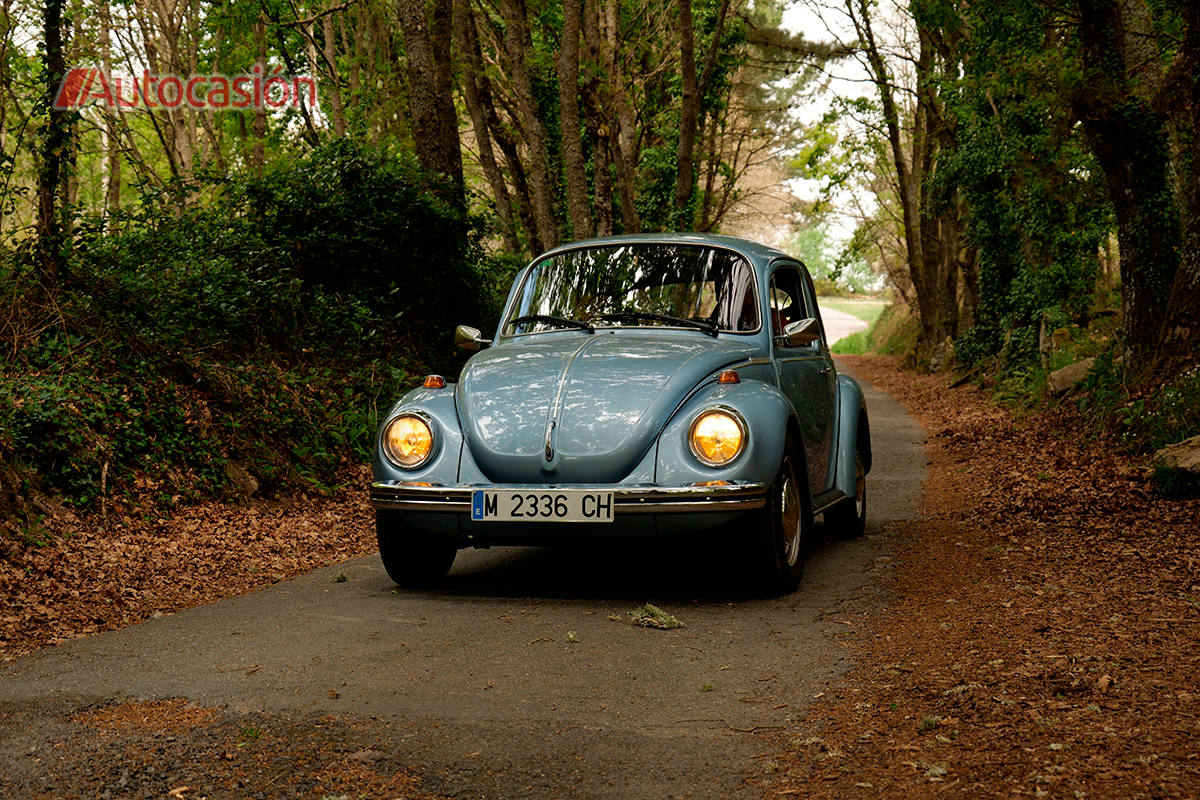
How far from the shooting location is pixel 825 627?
16.6 ft

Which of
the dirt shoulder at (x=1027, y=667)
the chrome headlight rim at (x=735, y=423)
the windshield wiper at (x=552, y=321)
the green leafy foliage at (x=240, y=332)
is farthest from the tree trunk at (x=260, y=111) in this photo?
the chrome headlight rim at (x=735, y=423)

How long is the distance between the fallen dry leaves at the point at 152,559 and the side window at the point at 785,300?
3.20 meters

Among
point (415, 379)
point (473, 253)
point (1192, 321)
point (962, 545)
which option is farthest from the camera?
point (473, 253)

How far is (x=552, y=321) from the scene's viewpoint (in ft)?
22.2

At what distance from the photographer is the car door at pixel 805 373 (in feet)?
21.5

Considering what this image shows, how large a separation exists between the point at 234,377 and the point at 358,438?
1.49 metres

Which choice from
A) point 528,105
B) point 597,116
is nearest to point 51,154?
point 528,105

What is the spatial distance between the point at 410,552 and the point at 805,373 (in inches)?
105

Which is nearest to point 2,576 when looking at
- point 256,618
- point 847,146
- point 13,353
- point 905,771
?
point 256,618

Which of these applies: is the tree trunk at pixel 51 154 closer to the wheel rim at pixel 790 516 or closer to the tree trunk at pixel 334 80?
the wheel rim at pixel 790 516

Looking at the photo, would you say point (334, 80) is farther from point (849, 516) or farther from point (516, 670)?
point (516, 670)

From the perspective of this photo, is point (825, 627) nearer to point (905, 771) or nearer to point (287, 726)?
point (905, 771)

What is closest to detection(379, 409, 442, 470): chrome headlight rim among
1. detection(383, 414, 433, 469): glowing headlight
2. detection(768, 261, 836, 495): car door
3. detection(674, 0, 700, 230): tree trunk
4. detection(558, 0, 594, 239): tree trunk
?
detection(383, 414, 433, 469): glowing headlight

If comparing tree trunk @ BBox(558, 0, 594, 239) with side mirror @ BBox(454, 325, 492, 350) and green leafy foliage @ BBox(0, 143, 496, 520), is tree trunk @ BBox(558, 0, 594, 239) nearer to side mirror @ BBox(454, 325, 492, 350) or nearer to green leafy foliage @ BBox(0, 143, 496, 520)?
green leafy foliage @ BBox(0, 143, 496, 520)
